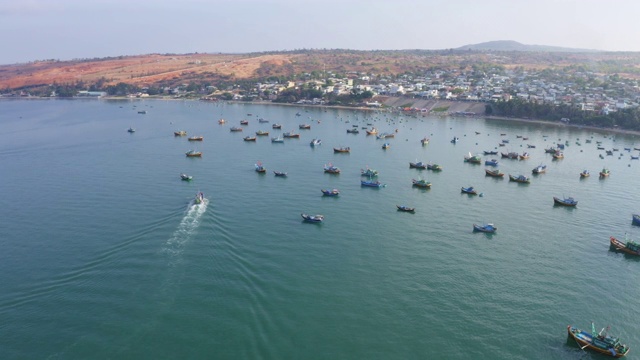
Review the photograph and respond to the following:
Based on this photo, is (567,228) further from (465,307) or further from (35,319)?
(35,319)

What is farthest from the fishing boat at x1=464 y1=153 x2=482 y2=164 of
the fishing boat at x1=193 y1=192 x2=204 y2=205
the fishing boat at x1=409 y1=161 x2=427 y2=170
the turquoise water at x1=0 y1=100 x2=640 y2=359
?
the fishing boat at x1=193 y1=192 x2=204 y2=205

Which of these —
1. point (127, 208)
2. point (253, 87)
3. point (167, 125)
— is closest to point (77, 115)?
point (167, 125)

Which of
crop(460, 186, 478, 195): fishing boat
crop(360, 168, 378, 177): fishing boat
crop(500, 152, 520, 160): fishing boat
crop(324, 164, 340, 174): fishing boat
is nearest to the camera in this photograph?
crop(460, 186, 478, 195): fishing boat

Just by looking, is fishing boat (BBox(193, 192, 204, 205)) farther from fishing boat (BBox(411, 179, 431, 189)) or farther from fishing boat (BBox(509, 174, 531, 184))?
fishing boat (BBox(509, 174, 531, 184))

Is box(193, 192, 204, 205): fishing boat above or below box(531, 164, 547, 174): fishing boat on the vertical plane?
below

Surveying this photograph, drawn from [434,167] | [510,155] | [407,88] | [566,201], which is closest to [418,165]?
[434,167]

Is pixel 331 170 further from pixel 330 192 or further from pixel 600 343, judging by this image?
pixel 600 343

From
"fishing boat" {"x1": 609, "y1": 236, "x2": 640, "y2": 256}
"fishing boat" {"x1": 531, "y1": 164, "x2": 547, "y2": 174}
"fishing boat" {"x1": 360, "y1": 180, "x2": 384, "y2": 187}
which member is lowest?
"fishing boat" {"x1": 609, "y1": 236, "x2": 640, "y2": 256}
